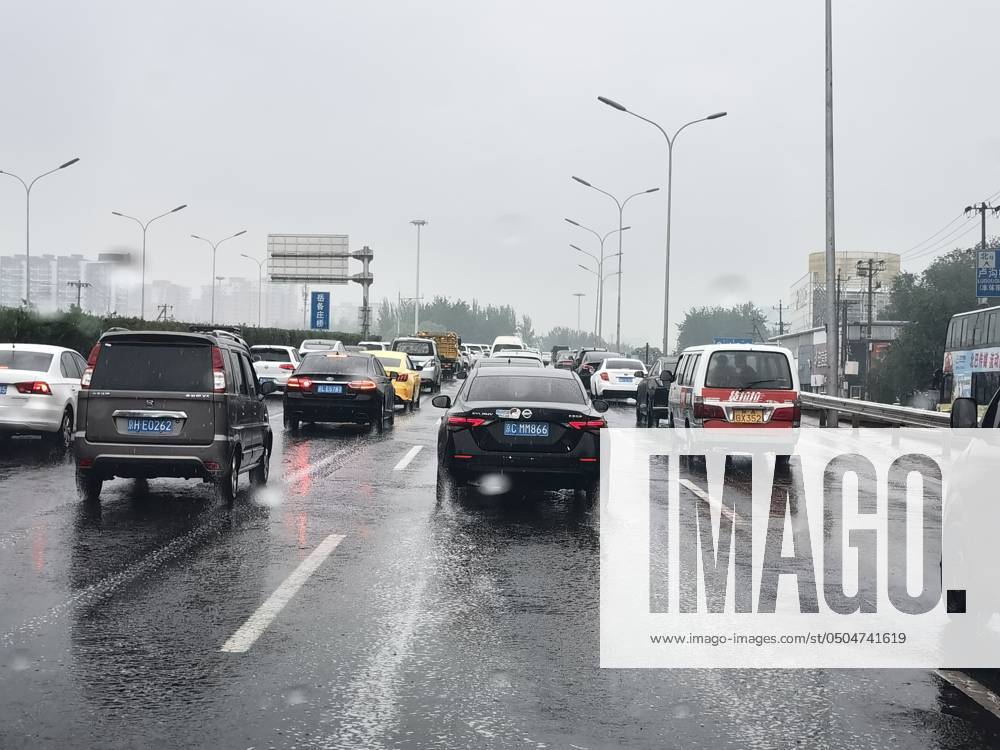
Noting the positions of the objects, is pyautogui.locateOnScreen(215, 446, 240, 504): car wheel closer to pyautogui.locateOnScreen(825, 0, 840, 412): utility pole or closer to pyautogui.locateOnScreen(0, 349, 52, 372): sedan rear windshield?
pyautogui.locateOnScreen(0, 349, 52, 372): sedan rear windshield

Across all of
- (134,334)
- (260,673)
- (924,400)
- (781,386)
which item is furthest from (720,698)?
(924,400)

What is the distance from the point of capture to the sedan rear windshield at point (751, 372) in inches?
637

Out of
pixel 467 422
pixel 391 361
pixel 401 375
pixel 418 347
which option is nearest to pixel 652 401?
pixel 401 375

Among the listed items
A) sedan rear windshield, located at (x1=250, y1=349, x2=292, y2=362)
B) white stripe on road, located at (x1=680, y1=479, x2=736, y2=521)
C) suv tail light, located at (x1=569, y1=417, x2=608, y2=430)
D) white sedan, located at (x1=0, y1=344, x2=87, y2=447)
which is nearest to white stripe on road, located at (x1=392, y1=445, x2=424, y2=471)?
white stripe on road, located at (x1=680, y1=479, x2=736, y2=521)

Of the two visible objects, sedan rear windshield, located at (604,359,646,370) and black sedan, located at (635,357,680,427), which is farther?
sedan rear windshield, located at (604,359,646,370)

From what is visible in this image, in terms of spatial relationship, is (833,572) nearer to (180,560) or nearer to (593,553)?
(593,553)

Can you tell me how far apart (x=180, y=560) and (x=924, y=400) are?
7415cm

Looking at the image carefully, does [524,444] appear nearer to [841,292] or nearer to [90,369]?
[90,369]

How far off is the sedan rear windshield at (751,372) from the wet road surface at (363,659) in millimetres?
6761

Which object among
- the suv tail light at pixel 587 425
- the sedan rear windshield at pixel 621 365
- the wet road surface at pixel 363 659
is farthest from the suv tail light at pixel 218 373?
the sedan rear windshield at pixel 621 365

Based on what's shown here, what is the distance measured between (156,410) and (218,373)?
0.68 m

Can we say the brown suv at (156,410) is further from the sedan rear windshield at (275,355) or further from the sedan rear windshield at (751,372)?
the sedan rear windshield at (275,355)

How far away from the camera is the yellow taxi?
28.8 meters

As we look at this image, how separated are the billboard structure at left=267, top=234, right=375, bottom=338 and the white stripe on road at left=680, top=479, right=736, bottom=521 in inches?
2014
